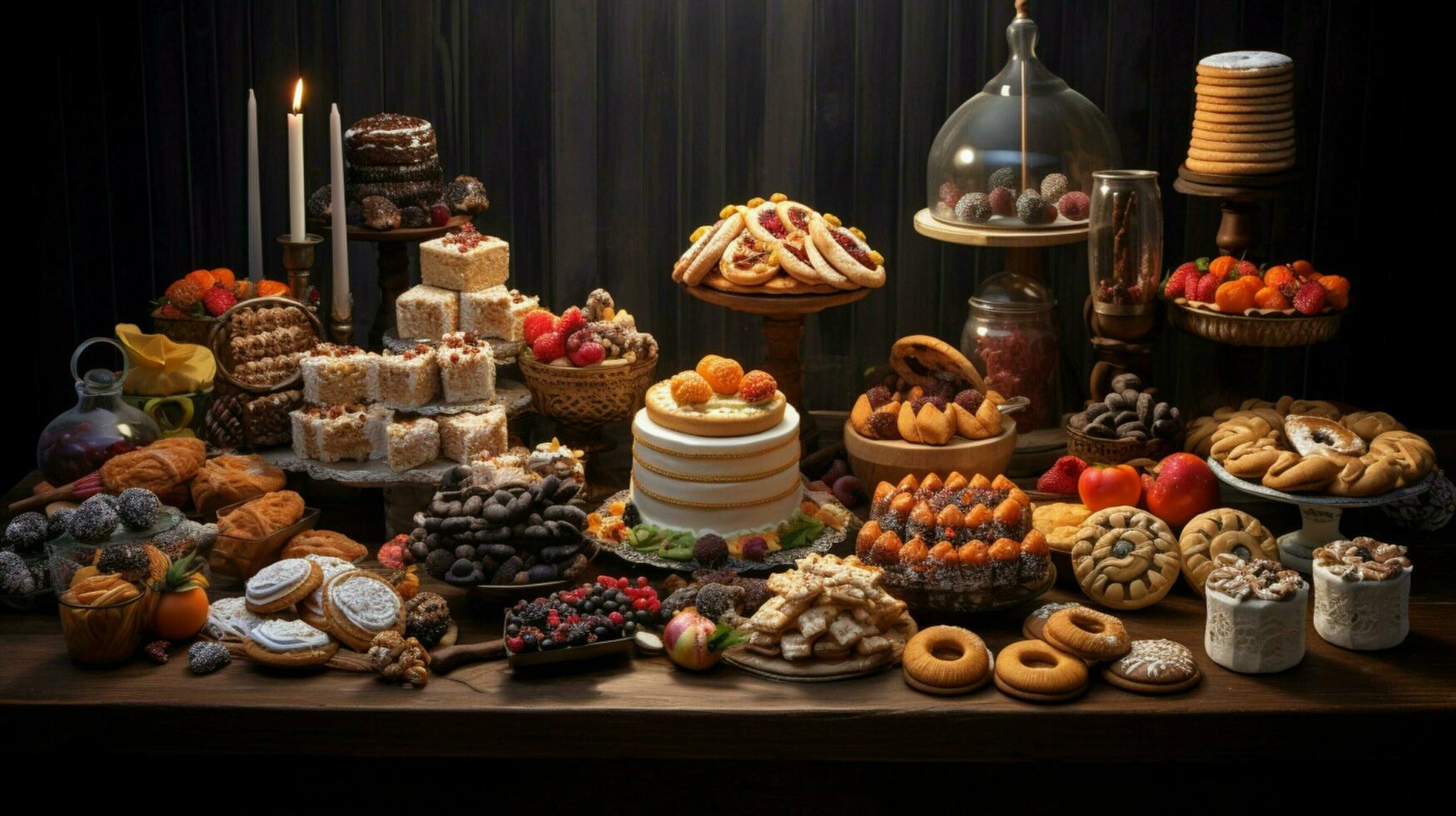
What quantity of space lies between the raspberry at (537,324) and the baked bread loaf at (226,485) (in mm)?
772

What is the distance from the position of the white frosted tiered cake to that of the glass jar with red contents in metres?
0.89

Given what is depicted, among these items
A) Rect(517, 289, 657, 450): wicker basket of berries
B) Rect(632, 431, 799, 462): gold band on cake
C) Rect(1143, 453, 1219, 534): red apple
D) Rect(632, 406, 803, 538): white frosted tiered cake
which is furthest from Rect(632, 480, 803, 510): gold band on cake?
Rect(1143, 453, 1219, 534): red apple

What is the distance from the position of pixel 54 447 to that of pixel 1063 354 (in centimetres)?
278

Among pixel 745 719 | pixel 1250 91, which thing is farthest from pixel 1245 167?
pixel 745 719

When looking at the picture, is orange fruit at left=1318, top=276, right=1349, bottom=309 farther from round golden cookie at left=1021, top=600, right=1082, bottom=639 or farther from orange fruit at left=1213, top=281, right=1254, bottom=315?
round golden cookie at left=1021, top=600, right=1082, bottom=639

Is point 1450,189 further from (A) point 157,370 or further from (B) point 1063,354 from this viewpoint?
(A) point 157,370

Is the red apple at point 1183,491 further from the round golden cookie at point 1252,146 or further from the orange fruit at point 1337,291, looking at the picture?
the round golden cookie at point 1252,146

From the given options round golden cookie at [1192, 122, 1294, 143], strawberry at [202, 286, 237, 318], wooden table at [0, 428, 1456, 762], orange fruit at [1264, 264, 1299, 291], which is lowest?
wooden table at [0, 428, 1456, 762]

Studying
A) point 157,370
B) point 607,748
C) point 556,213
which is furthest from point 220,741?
point 556,213

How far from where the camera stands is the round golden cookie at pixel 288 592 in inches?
134

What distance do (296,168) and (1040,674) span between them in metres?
2.24

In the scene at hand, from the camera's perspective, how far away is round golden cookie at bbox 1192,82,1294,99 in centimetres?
429

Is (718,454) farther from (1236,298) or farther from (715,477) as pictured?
(1236,298)

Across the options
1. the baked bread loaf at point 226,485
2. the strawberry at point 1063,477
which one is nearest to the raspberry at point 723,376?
the strawberry at point 1063,477
